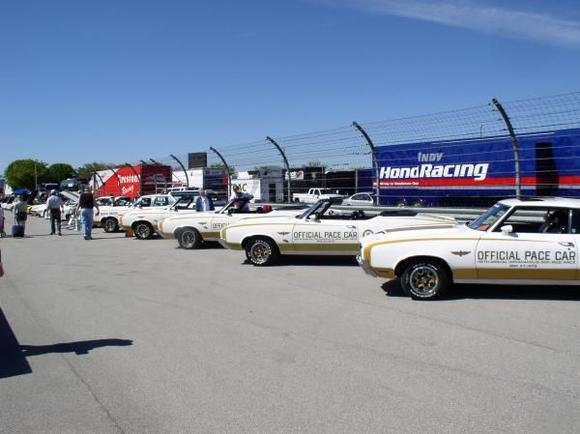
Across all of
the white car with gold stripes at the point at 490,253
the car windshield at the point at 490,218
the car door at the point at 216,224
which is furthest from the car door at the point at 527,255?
the car door at the point at 216,224

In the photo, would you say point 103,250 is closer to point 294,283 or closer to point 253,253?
point 253,253

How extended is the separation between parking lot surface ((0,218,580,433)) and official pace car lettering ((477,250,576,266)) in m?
0.53

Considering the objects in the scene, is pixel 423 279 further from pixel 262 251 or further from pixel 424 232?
pixel 262 251

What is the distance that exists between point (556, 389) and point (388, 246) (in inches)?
137

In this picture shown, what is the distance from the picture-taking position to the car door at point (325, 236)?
10.2m

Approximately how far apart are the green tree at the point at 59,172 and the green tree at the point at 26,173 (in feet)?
9.11

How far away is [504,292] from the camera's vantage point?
303 inches

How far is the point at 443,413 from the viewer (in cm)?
368

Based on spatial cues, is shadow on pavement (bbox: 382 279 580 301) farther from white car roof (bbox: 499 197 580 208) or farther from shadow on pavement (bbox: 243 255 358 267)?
shadow on pavement (bbox: 243 255 358 267)

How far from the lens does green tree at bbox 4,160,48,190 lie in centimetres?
12619

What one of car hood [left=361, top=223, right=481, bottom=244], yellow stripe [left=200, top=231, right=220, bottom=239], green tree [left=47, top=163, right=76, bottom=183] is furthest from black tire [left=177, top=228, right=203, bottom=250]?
green tree [left=47, top=163, right=76, bottom=183]

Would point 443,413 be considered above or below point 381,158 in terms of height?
below

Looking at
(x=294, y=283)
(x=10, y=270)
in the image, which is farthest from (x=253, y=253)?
(x=10, y=270)

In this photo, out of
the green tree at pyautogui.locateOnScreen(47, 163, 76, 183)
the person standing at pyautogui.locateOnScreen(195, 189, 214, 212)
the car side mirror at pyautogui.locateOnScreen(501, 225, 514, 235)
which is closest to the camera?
the car side mirror at pyautogui.locateOnScreen(501, 225, 514, 235)
